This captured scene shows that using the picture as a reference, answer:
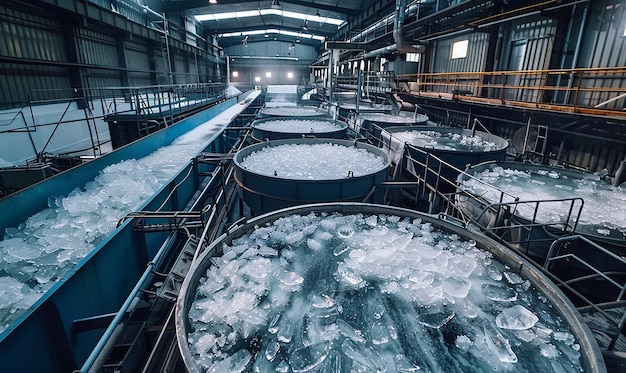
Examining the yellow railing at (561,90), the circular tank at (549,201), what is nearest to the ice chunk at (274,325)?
the circular tank at (549,201)

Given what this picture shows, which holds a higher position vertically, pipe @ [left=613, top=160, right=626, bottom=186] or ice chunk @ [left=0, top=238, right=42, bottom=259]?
pipe @ [left=613, top=160, right=626, bottom=186]

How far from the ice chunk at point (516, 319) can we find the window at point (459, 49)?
50.3 feet

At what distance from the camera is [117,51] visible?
57.5 ft

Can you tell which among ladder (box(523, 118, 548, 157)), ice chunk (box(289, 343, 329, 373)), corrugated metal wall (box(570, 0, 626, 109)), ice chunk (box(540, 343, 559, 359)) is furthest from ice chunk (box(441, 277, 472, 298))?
corrugated metal wall (box(570, 0, 626, 109))

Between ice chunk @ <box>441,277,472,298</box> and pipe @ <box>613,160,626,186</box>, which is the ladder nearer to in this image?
pipe @ <box>613,160,626,186</box>

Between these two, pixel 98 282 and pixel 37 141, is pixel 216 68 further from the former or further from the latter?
pixel 98 282

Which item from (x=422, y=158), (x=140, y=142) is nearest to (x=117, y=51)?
(x=140, y=142)

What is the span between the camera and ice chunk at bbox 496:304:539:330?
2213 millimetres

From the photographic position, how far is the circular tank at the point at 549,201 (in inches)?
169

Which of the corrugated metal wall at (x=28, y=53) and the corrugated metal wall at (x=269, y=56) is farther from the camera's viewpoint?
the corrugated metal wall at (x=269, y=56)

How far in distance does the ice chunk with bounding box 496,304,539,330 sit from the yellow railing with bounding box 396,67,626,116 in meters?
6.87

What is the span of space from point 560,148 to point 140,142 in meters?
12.6

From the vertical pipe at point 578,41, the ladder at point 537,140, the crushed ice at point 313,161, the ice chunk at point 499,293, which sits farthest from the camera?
the ladder at point 537,140

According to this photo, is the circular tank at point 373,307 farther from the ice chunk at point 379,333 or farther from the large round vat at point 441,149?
the large round vat at point 441,149
